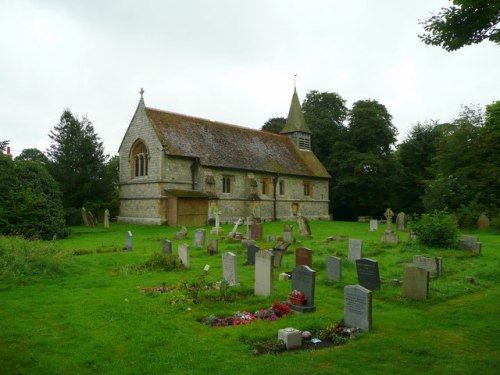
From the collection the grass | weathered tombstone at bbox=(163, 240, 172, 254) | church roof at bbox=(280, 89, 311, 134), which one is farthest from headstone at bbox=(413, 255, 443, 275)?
church roof at bbox=(280, 89, 311, 134)

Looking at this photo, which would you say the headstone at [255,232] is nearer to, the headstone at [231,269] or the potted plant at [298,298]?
the headstone at [231,269]

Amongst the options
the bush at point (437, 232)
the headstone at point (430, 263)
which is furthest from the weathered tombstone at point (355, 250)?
the bush at point (437, 232)

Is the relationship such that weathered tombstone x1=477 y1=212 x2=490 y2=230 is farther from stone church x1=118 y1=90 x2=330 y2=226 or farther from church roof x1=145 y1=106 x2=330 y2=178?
church roof x1=145 y1=106 x2=330 y2=178

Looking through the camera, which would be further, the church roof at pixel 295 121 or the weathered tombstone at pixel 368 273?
the church roof at pixel 295 121

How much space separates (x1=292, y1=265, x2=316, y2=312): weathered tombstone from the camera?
27.3ft

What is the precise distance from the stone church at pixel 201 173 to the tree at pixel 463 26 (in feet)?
74.5

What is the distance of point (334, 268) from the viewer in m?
11.1

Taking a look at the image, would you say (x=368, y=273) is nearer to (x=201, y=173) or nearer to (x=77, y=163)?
(x=201, y=173)

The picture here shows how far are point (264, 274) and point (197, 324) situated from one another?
7.64ft

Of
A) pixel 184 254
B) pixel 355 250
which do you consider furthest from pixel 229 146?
pixel 184 254

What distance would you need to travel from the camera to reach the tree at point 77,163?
105 ft

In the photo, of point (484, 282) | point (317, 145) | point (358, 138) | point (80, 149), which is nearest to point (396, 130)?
point (358, 138)

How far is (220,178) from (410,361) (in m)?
27.3

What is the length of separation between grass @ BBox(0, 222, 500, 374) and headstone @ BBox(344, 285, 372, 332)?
0.34m
